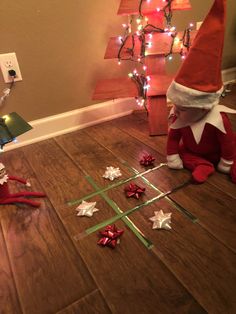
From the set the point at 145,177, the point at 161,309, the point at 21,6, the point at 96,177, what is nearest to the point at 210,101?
the point at 145,177

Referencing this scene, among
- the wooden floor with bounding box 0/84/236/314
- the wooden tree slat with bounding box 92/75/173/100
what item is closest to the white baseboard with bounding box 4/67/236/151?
the wooden tree slat with bounding box 92/75/173/100

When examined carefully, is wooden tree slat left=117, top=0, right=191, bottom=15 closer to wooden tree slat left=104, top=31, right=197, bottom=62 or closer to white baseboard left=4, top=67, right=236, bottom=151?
wooden tree slat left=104, top=31, right=197, bottom=62

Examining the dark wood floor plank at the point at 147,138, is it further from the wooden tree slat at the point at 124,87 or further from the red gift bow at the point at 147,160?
the wooden tree slat at the point at 124,87

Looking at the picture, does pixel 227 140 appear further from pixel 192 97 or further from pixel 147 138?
pixel 147 138

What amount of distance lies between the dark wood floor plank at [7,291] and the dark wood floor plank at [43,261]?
1cm

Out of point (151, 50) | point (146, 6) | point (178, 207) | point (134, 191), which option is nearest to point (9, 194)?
point (134, 191)

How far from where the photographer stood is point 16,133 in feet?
2.74

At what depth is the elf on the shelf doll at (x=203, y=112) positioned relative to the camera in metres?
0.79

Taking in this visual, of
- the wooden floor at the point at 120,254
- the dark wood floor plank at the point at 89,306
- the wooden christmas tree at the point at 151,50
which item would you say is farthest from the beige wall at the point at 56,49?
the dark wood floor plank at the point at 89,306

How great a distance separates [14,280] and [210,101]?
30.5 inches

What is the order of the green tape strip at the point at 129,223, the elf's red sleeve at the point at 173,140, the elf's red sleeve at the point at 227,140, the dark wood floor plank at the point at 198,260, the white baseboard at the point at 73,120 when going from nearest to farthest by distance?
the dark wood floor plank at the point at 198,260 < the green tape strip at the point at 129,223 < the elf's red sleeve at the point at 227,140 < the elf's red sleeve at the point at 173,140 < the white baseboard at the point at 73,120

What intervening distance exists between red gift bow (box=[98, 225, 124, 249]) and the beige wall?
2.66 feet

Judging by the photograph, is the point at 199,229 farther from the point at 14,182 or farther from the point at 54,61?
the point at 54,61

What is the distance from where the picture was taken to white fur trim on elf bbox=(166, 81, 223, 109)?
31.9 inches
